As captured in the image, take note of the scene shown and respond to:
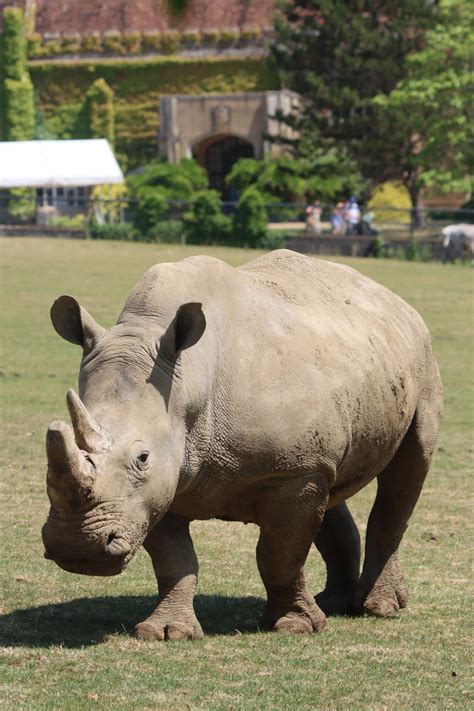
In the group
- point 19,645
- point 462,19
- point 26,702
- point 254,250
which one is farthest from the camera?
point 462,19

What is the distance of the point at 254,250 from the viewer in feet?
124

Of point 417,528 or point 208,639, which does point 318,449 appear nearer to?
point 208,639

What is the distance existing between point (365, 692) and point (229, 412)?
4.81 ft

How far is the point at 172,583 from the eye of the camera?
748cm

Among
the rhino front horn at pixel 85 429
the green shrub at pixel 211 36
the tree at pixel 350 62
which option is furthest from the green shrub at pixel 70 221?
the rhino front horn at pixel 85 429

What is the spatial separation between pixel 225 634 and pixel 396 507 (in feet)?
5.41

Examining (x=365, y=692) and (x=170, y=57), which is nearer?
(x=365, y=692)

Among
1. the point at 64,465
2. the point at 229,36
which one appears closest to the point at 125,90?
the point at 229,36

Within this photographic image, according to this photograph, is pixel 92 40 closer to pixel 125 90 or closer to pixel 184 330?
pixel 125 90

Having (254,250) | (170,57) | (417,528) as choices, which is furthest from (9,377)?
(170,57)

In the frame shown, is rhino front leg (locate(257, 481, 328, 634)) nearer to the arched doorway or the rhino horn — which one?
the rhino horn

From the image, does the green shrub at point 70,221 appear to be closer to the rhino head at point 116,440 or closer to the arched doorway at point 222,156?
the arched doorway at point 222,156

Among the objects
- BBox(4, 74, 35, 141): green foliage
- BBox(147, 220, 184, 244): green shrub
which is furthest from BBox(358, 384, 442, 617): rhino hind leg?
BBox(4, 74, 35, 141): green foliage

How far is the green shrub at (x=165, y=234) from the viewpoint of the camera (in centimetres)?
3941
